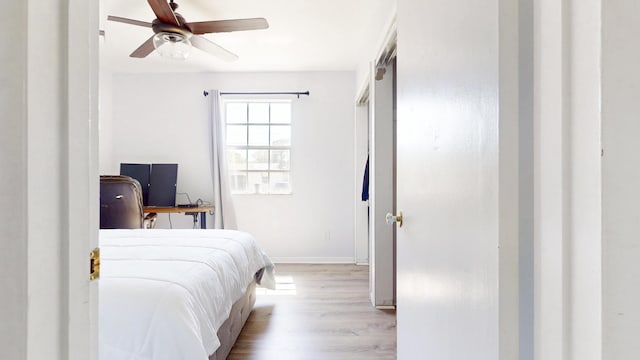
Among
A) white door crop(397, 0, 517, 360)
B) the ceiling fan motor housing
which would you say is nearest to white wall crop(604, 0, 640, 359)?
white door crop(397, 0, 517, 360)

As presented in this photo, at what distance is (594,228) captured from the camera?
1.27 ft

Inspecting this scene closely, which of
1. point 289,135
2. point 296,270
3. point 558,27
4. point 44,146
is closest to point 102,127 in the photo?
point 289,135

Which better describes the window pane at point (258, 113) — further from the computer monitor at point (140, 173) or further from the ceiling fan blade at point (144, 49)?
the ceiling fan blade at point (144, 49)

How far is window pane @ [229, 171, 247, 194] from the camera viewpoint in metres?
4.44

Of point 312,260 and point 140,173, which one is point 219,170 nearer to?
point 140,173

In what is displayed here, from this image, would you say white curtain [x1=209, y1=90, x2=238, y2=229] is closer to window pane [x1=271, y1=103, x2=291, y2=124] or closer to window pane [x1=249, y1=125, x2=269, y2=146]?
window pane [x1=249, y1=125, x2=269, y2=146]

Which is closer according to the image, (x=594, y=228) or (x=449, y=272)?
(x=594, y=228)

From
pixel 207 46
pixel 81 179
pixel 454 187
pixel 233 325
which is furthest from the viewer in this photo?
pixel 207 46

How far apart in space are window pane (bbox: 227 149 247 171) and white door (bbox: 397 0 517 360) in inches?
136

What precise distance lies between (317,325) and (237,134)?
2.85m

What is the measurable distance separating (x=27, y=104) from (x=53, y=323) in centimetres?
30

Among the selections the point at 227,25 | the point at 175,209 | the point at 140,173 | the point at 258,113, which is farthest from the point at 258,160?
the point at 227,25

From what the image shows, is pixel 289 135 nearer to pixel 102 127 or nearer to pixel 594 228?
pixel 102 127

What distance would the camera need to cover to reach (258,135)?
14.6ft
